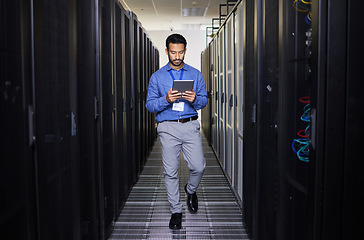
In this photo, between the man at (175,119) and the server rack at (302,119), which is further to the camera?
the man at (175,119)

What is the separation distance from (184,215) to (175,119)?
0.91 metres

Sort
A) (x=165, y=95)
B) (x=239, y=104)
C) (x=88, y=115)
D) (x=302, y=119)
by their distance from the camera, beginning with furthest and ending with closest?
1. (x=239, y=104)
2. (x=165, y=95)
3. (x=88, y=115)
4. (x=302, y=119)

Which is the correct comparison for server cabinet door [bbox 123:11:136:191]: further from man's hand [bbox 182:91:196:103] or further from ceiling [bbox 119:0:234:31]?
ceiling [bbox 119:0:234:31]

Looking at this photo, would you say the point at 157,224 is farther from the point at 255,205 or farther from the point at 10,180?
the point at 10,180

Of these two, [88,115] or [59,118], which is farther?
[88,115]

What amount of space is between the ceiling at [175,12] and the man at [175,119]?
266 inches

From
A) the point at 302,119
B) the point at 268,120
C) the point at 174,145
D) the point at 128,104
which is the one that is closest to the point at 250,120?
the point at 268,120

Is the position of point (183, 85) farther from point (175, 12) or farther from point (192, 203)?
point (175, 12)

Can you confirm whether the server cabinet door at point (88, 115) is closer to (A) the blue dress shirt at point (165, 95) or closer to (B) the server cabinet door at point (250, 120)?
(A) the blue dress shirt at point (165, 95)

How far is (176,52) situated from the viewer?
116 inches

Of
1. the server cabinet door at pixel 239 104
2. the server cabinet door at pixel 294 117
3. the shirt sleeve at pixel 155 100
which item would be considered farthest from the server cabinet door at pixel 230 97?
the server cabinet door at pixel 294 117

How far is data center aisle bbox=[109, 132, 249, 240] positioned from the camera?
9.36ft

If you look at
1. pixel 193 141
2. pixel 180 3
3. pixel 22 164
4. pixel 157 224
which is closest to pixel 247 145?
pixel 193 141

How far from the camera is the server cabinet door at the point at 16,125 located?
1160 millimetres
